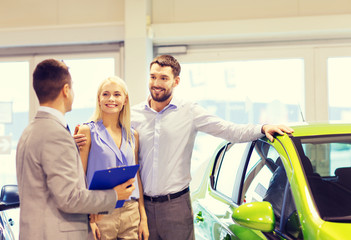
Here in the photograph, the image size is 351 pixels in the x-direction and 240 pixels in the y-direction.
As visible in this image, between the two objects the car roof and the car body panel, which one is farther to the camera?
the car body panel

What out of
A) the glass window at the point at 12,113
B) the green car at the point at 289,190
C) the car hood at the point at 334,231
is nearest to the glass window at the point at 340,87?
the green car at the point at 289,190

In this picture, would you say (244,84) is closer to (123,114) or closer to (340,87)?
(340,87)

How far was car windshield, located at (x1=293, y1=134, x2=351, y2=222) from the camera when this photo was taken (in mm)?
1916

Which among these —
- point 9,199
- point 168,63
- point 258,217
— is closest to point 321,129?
point 258,217

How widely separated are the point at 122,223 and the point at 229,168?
885mm

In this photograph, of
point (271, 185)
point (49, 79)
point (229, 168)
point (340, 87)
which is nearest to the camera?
point (49, 79)

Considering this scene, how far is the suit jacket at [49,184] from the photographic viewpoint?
1854mm

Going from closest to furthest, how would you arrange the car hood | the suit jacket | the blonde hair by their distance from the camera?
the car hood
the suit jacket
the blonde hair

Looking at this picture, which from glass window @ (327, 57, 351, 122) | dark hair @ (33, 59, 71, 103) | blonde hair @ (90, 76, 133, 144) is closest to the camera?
dark hair @ (33, 59, 71, 103)

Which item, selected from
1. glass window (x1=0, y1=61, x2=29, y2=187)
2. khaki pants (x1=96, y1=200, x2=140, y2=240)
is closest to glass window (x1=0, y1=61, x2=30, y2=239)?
glass window (x1=0, y1=61, x2=29, y2=187)

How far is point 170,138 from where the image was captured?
2.85 meters

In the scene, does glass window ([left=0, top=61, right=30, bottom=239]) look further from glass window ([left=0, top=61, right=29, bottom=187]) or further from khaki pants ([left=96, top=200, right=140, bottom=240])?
khaki pants ([left=96, top=200, right=140, bottom=240])

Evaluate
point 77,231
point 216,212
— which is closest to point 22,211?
point 77,231

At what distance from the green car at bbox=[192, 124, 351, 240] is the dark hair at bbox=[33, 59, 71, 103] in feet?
3.26
